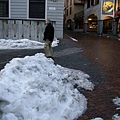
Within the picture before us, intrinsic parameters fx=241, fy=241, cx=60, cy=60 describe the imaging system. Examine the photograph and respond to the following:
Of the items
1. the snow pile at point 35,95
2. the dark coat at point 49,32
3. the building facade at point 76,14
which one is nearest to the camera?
the snow pile at point 35,95

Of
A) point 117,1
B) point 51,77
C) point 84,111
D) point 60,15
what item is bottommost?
point 84,111

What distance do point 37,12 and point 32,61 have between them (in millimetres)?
15219

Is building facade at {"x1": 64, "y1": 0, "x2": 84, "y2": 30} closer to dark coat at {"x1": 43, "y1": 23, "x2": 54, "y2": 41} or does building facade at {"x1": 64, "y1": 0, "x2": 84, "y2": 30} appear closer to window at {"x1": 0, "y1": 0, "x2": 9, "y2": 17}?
window at {"x1": 0, "y1": 0, "x2": 9, "y2": 17}

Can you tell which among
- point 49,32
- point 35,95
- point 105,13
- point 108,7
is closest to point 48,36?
point 49,32

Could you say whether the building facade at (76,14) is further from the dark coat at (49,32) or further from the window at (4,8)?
the dark coat at (49,32)

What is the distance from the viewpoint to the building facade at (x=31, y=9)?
2064 cm

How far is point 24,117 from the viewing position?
3793 mm

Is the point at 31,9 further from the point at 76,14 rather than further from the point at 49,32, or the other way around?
the point at 76,14

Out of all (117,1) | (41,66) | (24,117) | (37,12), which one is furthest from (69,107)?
(117,1)

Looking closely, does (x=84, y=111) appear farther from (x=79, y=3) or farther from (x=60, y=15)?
(x=79, y=3)

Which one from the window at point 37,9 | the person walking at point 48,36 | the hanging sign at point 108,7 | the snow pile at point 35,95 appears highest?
the hanging sign at point 108,7

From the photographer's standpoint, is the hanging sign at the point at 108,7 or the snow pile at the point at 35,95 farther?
the hanging sign at the point at 108,7

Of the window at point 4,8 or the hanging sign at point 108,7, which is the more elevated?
the hanging sign at point 108,7

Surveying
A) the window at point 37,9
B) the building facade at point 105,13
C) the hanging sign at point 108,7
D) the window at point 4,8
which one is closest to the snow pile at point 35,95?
the window at point 37,9
